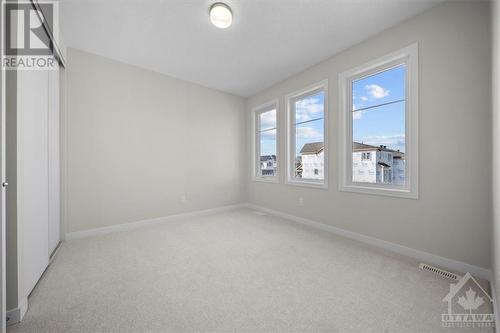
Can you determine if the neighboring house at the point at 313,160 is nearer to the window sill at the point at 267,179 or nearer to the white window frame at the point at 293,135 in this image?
the white window frame at the point at 293,135

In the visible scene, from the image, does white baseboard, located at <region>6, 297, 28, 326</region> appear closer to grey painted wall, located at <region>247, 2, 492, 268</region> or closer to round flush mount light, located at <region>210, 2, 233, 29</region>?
round flush mount light, located at <region>210, 2, 233, 29</region>

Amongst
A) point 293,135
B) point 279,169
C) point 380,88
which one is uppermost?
point 380,88

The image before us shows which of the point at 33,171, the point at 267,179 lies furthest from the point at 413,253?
the point at 33,171

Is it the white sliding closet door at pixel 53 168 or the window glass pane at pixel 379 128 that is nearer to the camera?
the white sliding closet door at pixel 53 168

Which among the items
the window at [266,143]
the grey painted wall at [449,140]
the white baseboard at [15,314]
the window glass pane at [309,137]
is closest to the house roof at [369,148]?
the grey painted wall at [449,140]

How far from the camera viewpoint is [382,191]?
2.47 meters

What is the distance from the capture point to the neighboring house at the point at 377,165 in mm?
2428

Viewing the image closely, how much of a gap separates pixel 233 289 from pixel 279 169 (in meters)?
2.69

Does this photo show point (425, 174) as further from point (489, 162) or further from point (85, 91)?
point (85, 91)

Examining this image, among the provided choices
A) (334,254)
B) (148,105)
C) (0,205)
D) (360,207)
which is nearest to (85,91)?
(148,105)

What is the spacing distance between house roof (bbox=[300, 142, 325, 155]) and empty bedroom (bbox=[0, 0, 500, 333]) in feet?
0.11

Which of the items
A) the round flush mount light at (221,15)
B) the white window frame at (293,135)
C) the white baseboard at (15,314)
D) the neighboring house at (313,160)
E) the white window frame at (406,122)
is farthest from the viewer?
the neighboring house at (313,160)

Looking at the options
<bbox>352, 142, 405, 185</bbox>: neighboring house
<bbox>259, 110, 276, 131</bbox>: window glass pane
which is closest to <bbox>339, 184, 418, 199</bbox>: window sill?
<bbox>352, 142, 405, 185</bbox>: neighboring house

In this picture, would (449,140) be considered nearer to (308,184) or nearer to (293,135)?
(308,184)
